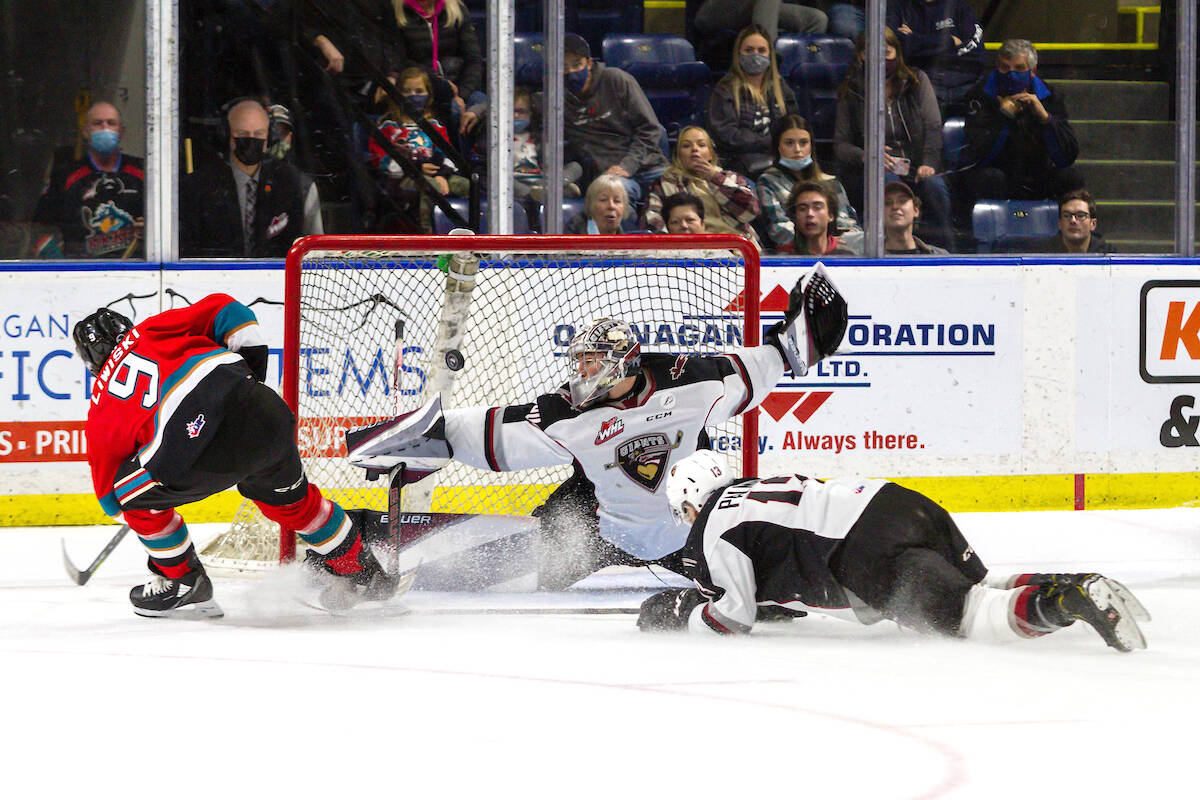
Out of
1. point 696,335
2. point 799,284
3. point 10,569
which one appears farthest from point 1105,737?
point 10,569

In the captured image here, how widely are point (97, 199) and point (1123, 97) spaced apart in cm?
405

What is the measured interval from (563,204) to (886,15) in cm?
149

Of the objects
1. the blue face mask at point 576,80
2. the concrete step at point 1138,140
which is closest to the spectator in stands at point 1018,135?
the concrete step at point 1138,140

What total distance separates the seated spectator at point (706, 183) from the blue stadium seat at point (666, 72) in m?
0.09

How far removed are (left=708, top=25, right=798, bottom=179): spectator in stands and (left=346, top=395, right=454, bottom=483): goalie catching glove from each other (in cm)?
224

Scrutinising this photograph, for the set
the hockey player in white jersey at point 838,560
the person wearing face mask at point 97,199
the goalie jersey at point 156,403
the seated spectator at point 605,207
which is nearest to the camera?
the hockey player in white jersey at point 838,560

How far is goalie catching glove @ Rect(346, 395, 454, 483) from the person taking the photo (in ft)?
12.0

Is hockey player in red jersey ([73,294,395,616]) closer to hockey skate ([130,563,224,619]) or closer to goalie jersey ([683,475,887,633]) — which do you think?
hockey skate ([130,563,224,619])

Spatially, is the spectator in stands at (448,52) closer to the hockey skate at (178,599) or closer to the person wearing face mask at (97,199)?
the person wearing face mask at (97,199)

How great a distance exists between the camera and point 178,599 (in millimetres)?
3459

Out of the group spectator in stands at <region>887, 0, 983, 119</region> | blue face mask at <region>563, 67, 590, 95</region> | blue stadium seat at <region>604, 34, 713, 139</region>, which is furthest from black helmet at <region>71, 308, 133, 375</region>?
spectator in stands at <region>887, 0, 983, 119</region>

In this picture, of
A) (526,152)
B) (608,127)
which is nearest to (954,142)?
(608,127)

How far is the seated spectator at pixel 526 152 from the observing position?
5.34 meters

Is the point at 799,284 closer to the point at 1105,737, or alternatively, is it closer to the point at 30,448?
the point at 1105,737
